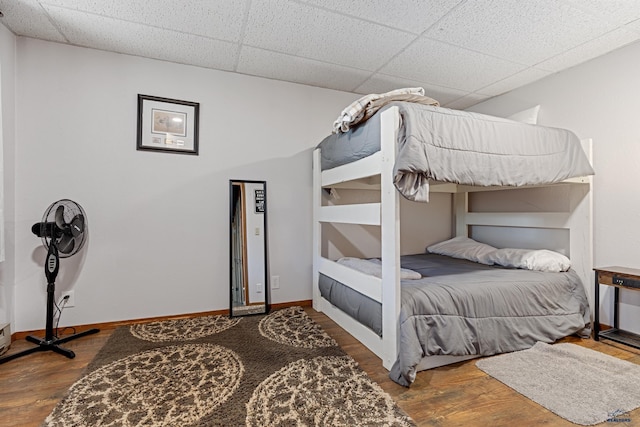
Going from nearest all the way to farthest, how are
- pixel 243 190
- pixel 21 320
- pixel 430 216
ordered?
pixel 21 320 < pixel 243 190 < pixel 430 216

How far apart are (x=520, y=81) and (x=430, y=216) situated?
1.64 meters

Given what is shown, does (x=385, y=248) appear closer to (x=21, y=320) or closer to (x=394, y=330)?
(x=394, y=330)

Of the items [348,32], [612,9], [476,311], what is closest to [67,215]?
[348,32]

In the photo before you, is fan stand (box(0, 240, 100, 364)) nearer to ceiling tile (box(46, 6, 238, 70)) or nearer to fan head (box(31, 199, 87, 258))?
fan head (box(31, 199, 87, 258))

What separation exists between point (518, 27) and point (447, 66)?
2.14ft

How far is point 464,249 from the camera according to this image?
3.18 metres

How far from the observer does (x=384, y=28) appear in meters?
2.20

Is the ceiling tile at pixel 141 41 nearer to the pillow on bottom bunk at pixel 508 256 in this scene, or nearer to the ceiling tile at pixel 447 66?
the ceiling tile at pixel 447 66

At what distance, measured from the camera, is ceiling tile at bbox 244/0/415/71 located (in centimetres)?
203

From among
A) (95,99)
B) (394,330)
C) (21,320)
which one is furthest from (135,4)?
(394,330)

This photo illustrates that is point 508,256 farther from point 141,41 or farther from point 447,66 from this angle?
point 141,41

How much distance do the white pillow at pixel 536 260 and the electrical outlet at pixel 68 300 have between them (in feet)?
11.7

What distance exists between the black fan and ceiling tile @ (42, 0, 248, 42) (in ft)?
4.34

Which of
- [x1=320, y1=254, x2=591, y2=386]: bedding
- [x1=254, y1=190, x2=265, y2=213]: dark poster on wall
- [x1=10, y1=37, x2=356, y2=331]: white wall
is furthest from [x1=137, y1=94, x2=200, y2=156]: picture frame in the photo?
[x1=320, y1=254, x2=591, y2=386]: bedding
